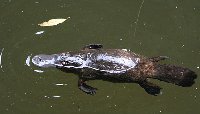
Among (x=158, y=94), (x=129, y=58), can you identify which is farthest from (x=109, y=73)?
(x=158, y=94)

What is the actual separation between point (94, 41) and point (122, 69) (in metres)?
1.16

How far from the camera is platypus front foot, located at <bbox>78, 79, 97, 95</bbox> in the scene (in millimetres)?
6258

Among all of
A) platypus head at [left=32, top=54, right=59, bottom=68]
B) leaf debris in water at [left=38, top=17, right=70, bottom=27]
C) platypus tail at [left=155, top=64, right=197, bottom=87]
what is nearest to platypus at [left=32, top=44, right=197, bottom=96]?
platypus tail at [left=155, top=64, right=197, bottom=87]

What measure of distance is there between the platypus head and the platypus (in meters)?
0.28

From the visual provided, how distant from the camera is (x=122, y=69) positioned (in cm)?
609

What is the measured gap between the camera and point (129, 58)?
6.16 metres

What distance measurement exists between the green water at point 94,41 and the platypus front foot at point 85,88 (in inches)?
9.6

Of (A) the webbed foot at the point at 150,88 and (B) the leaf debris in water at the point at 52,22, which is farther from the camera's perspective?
(B) the leaf debris in water at the point at 52,22

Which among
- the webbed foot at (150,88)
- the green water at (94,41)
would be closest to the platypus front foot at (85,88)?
the green water at (94,41)

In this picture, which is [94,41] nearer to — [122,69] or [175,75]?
[122,69]

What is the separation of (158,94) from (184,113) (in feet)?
1.40

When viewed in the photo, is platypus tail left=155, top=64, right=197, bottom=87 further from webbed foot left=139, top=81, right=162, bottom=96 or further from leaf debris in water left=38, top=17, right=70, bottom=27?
leaf debris in water left=38, top=17, right=70, bottom=27

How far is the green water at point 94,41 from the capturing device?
648 cm

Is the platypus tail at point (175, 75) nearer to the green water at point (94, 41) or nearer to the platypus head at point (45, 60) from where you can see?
the green water at point (94, 41)
